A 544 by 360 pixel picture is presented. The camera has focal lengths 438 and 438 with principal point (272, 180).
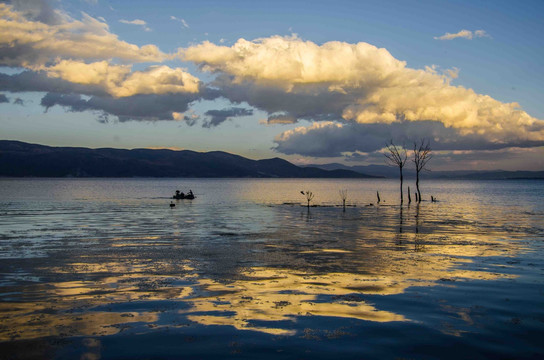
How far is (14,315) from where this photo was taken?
11984 mm

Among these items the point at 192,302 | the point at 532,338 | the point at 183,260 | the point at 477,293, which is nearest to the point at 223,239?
the point at 183,260

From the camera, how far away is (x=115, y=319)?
11.8m

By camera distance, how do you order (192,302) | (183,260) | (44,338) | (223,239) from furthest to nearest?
(223,239), (183,260), (192,302), (44,338)

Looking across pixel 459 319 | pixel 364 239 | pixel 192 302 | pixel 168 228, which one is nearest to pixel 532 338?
pixel 459 319

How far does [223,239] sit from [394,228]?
52.5ft

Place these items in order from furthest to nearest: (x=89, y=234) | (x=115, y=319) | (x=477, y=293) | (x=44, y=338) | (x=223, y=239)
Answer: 1. (x=89, y=234)
2. (x=223, y=239)
3. (x=477, y=293)
4. (x=115, y=319)
5. (x=44, y=338)

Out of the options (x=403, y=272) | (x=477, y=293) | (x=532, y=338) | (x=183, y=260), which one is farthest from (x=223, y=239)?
(x=532, y=338)

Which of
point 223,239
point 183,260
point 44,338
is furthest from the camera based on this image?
point 223,239

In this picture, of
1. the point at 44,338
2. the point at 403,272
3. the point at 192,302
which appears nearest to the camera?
the point at 44,338

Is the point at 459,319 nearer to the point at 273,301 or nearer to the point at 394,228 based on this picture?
the point at 273,301

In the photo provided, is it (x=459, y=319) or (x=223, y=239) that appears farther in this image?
(x=223, y=239)

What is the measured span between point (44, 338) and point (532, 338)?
11.7 m

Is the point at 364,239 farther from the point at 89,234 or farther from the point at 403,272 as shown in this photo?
the point at 89,234

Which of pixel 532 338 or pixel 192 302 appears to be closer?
pixel 532 338
